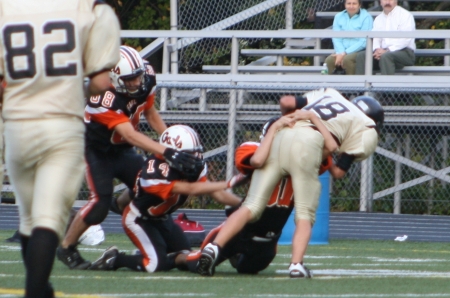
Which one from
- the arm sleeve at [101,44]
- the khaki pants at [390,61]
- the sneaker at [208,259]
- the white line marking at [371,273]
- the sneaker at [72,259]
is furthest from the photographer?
the khaki pants at [390,61]

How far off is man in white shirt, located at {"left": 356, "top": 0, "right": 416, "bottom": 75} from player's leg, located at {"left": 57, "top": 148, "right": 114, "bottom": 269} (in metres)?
6.81

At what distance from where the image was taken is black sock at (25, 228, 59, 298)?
15.0 feet

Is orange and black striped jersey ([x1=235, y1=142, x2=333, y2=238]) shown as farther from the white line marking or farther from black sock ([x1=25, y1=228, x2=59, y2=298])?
black sock ([x1=25, y1=228, x2=59, y2=298])

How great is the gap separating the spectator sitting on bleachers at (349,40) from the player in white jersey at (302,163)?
6.91 metres

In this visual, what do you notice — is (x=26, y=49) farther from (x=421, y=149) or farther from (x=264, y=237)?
(x=421, y=149)

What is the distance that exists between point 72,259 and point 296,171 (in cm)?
169

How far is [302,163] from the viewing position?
666 centimetres

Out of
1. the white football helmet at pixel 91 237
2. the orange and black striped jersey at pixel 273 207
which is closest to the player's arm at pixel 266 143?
the orange and black striped jersey at pixel 273 207

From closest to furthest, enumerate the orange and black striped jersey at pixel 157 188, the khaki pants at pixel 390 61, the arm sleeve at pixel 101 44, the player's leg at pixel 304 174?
the arm sleeve at pixel 101 44, the player's leg at pixel 304 174, the orange and black striped jersey at pixel 157 188, the khaki pants at pixel 390 61

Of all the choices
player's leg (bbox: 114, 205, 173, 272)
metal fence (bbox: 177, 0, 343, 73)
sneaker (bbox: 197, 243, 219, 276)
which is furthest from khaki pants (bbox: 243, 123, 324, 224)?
metal fence (bbox: 177, 0, 343, 73)

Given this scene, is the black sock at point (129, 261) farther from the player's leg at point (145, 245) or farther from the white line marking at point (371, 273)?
the white line marking at point (371, 273)

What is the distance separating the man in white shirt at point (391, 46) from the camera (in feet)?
44.8

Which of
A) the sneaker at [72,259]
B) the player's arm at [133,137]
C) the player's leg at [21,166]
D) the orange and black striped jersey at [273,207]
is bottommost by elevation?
the sneaker at [72,259]

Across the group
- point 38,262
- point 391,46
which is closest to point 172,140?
point 38,262
